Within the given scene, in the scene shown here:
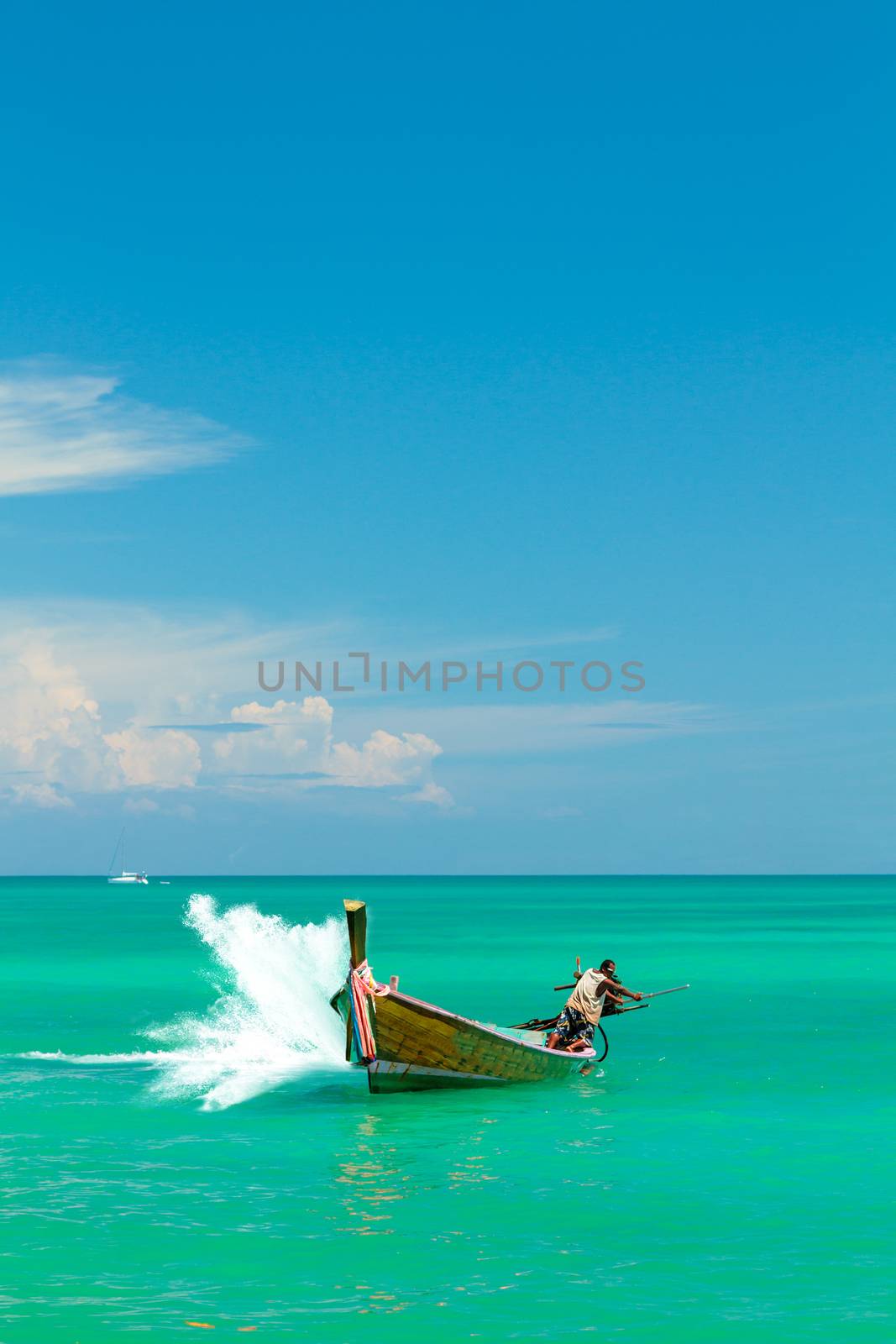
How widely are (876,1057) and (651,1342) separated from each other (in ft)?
61.8

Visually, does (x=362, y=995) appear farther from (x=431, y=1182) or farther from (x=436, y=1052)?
(x=431, y=1182)

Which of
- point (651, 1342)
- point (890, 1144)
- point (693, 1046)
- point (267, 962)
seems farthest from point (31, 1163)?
point (267, 962)

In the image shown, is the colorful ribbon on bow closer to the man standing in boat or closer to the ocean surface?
the ocean surface

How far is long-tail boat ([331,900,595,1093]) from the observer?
23.1 meters

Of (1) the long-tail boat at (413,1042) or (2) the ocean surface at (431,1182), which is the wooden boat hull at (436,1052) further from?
(2) the ocean surface at (431,1182)

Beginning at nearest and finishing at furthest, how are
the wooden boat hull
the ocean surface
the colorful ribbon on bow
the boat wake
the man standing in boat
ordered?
the ocean surface
the colorful ribbon on bow
the wooden boat hull
the man standing in boat
the boat wake

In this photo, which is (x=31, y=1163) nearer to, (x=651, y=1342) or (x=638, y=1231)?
(x=638, y=1231)

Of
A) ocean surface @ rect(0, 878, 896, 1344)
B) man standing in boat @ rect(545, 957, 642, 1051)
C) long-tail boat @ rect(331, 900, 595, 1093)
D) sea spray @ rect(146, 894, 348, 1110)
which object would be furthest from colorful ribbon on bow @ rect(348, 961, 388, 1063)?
man standing in boat @ rect(545, 957, 642, 1051)

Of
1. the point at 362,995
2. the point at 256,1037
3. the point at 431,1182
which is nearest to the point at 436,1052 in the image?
the point at 362,995

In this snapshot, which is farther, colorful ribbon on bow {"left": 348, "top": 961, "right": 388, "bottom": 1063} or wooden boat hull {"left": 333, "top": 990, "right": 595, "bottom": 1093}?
wooden boat hull {"left": 333, "top": 990, "right": 595, "bottom": 1093}

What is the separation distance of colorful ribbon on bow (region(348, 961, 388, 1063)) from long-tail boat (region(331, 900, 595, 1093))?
0.04 feet

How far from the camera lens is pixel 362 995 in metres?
23.1

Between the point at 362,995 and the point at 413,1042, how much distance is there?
52.1 inches

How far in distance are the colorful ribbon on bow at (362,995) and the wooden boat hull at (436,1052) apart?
0.34 ft
